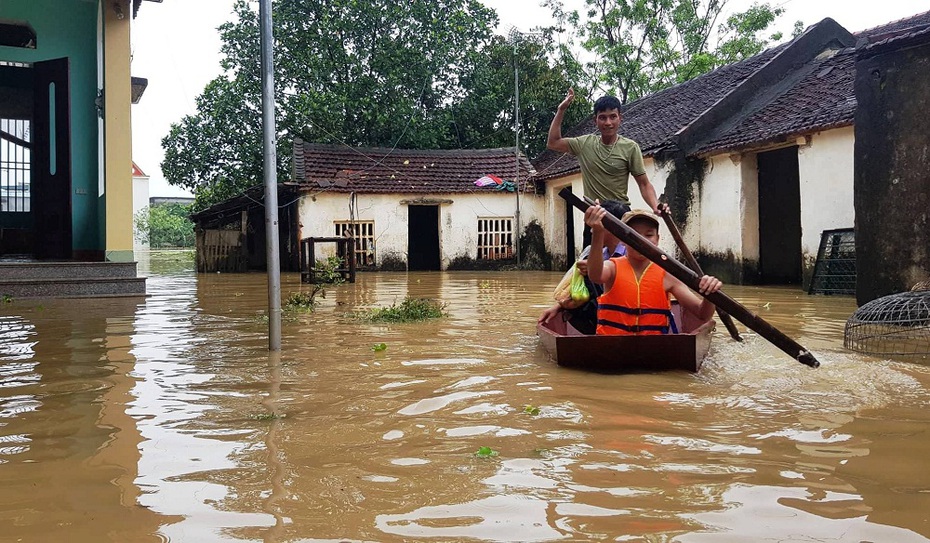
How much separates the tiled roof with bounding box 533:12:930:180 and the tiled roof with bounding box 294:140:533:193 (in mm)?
2226

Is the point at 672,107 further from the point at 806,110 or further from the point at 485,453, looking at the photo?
the point at 485,453

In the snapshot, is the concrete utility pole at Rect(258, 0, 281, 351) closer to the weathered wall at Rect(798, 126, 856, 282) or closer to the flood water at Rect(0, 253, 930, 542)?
the flood water at Rect(0, 253, 930, 542)

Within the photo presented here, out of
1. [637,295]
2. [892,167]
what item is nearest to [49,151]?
[637,295]

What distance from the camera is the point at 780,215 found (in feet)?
48.6

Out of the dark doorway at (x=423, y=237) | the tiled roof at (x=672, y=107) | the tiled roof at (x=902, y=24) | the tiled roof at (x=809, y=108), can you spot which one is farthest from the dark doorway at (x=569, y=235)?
the tiled roof at (x=902, y=24)

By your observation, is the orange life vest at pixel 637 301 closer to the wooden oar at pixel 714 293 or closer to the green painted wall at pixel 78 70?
the wooden oar at pixel 714 293

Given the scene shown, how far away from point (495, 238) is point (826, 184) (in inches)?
444

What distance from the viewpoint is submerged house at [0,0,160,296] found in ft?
35.8

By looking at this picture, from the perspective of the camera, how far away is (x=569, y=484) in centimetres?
275

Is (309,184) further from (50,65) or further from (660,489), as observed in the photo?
(660,489)

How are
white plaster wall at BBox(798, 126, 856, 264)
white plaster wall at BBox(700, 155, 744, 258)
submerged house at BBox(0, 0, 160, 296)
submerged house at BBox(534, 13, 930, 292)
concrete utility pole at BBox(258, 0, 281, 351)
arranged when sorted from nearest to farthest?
concrete utility pole at BBox(258, 0, 281, 351) → submerged house at BBox(0, 0, 160, 296) → white plaster wall at BBox(798, 126, 856, 264) → submerged house at BBox(534, 13, 930, 292) → white plaster wall at BBox(700, 155, 744, 258)

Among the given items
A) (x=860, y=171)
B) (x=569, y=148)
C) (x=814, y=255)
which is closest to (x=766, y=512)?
(x=569, y=148)

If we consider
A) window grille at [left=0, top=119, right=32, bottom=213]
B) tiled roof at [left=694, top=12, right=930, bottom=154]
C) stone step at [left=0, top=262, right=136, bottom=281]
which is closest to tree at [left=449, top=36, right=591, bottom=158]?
tiled roof at [left=694, top=12, right=930, bottom=154]

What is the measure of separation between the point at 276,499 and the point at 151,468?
0.67m
